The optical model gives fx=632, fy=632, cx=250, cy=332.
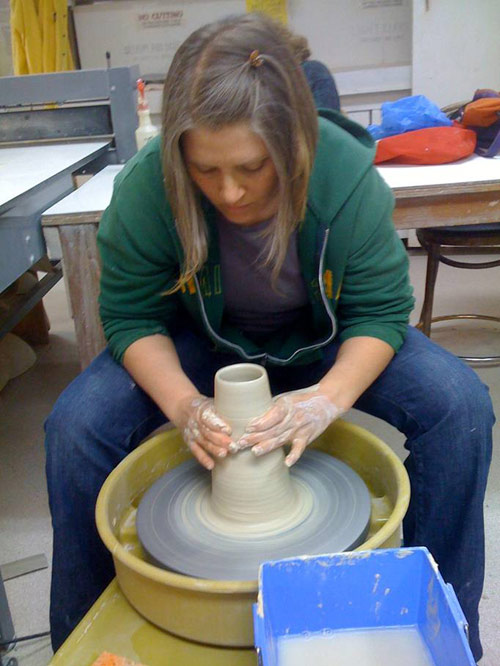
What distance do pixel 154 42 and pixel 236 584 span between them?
3.57 m

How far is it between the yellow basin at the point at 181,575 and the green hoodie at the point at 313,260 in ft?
0.62

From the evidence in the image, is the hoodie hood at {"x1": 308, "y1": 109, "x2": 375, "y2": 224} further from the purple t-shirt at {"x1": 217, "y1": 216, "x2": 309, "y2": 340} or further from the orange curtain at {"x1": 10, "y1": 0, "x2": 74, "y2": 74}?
the orange curtain at {"x1": 10, "y1": 0, "x2": 74, "y2": 74}

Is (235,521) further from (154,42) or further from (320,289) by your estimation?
(154,42)

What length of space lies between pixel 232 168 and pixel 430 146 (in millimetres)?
1016

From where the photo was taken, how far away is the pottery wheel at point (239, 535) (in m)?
0.83

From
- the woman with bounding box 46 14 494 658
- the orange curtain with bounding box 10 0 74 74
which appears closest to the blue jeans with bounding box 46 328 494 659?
the woman with bounding box 46 14 494 658

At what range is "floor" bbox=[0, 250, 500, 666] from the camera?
51.5 inches

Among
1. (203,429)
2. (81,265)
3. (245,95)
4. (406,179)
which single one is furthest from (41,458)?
(245,95)

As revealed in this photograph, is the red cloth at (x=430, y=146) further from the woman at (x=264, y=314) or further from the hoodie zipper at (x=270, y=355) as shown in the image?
the hoodie zipper at (x=270, y=355)

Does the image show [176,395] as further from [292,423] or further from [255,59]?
[255,59]

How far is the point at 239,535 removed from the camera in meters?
0.88

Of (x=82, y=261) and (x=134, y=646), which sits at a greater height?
(x=82, y=261)

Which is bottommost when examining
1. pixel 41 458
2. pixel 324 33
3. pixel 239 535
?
pixel 41 458

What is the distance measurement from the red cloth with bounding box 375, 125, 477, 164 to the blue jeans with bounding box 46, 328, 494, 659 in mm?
809
